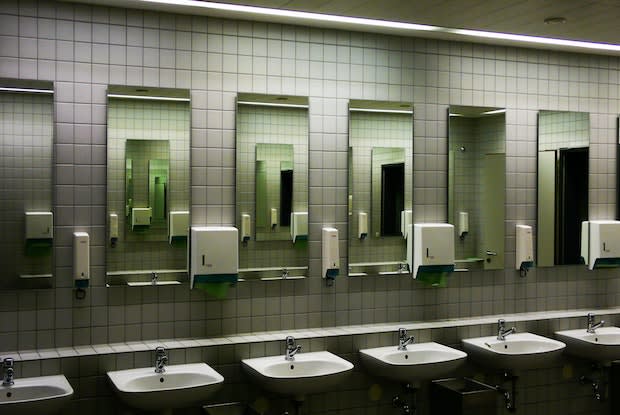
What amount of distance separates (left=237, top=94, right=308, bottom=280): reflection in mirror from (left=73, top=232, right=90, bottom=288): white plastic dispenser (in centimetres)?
97

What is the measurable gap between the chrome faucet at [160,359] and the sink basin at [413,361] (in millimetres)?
1312

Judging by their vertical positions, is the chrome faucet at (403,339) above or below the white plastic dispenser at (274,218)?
below

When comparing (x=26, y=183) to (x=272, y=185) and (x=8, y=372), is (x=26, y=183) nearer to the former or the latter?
(x=8, y=372)

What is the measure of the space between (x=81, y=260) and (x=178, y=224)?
64 centimetres

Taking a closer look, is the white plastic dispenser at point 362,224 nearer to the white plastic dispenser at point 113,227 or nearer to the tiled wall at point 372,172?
the tiled wall at point 372,172

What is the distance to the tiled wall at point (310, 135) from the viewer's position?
4605 millimetres

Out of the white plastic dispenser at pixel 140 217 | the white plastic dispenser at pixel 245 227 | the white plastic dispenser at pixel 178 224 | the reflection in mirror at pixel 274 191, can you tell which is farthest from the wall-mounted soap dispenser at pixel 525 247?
the white plastic dispenser at pixel 140 217

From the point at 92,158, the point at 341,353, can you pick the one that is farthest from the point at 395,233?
the point at 92,158

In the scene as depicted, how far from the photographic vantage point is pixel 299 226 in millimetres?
5211

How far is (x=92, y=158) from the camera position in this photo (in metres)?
4.67

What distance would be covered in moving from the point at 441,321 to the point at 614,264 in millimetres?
1545

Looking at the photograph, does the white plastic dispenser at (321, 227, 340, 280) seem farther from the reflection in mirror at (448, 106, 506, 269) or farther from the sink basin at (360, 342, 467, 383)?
the reflection in mirror at (448, 106, 506, 269)

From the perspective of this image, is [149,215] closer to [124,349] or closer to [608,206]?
[124,349]

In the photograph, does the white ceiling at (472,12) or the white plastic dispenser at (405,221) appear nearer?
the white ceiling at (472,12)
